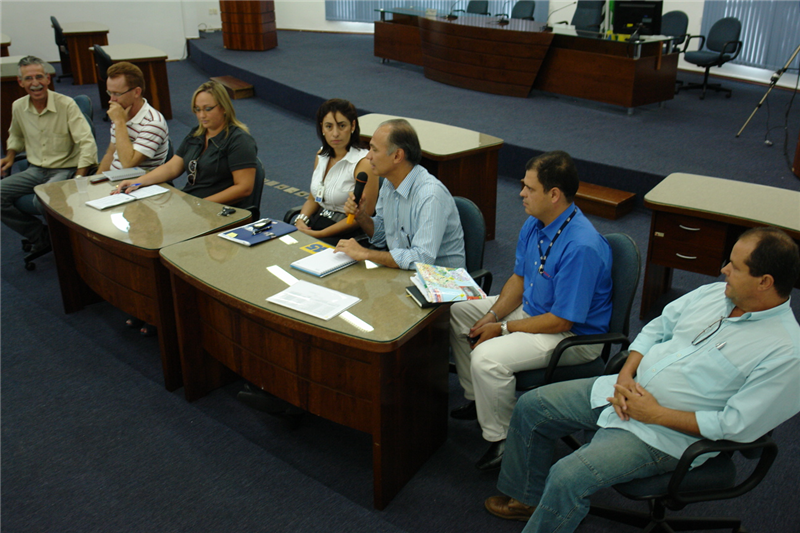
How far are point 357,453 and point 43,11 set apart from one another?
1040cm

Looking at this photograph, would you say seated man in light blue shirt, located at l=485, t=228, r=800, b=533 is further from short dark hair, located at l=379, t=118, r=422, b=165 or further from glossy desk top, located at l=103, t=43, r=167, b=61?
glossy desk top, located at l=103, t=43, r=167, b=61

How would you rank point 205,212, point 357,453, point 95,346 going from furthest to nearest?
point 95,346 → point 205,212 → point 357,453

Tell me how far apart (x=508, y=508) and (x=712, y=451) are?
2.56 ft

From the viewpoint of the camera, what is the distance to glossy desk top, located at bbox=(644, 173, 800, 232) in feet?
9.94

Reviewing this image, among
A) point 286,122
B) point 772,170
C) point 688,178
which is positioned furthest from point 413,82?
point 688,178

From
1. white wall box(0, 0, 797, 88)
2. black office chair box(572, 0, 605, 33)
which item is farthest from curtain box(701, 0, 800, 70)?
black office chair box(572, 0, 605, 33)

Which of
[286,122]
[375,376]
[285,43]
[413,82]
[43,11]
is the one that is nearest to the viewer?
[375,376]

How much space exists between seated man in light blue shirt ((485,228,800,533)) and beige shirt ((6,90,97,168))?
→ 3613 millimetres

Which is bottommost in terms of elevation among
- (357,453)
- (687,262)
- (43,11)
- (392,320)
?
(357,453)

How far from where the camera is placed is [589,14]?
8.68 meters

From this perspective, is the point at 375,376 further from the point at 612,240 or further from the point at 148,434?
the point at 148,434

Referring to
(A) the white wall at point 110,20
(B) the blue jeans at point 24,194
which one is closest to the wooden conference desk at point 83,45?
(A) the white wall at point 110,20

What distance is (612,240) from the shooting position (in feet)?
7.94

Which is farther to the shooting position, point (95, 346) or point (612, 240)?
point (95, 346)
